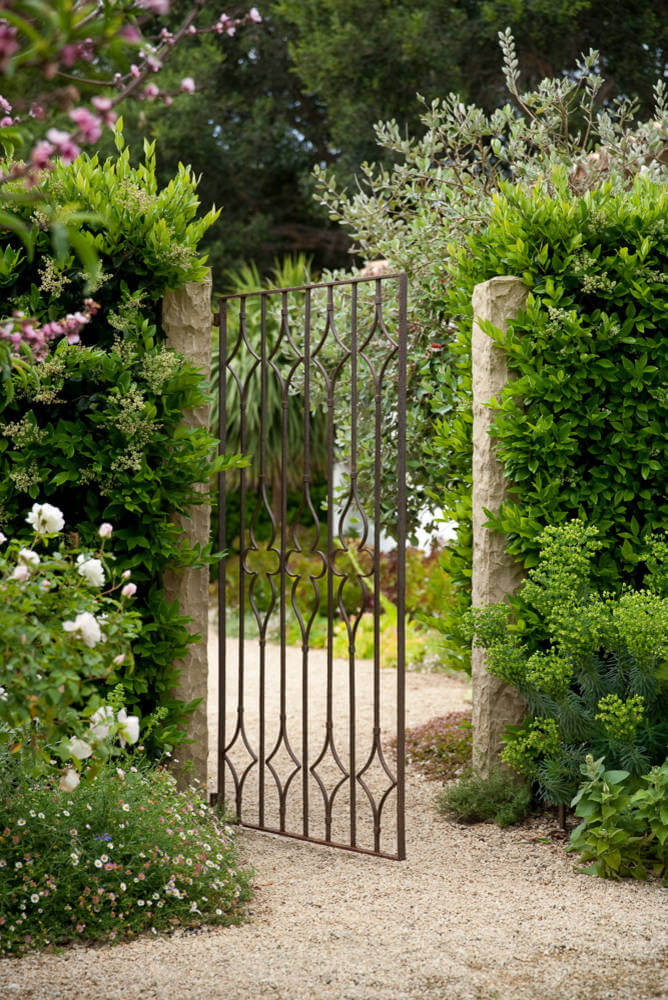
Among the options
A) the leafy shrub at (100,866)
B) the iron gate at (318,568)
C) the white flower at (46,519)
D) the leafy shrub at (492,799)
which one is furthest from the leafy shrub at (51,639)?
the leafy shrub at (492,799)

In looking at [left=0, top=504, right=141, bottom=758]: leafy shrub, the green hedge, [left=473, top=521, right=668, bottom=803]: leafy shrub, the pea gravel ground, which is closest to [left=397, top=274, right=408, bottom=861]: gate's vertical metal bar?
the pea gravel ground

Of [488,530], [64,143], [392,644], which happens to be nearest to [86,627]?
[64,143]

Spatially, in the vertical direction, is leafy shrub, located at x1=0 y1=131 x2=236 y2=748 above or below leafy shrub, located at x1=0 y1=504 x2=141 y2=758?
above

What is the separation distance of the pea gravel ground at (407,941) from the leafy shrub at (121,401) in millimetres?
928

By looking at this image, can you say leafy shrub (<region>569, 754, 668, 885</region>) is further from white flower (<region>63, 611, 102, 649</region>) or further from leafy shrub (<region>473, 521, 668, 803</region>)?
white flower (<region>63, 611, 102, 649</region>)

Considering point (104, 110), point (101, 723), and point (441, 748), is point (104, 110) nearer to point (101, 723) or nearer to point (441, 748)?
point (101, 723)

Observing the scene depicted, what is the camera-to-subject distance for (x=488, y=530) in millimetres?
4289

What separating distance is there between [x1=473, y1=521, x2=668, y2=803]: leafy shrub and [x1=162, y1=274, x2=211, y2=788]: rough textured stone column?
3.78ft

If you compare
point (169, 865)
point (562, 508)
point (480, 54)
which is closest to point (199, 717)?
point (169, 865)

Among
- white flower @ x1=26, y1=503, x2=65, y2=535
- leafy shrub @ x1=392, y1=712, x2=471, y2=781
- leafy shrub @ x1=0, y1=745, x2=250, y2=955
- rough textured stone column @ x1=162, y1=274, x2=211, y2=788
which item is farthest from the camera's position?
leafy shrub @ x1=392, y1=712, x2=471, y2=781

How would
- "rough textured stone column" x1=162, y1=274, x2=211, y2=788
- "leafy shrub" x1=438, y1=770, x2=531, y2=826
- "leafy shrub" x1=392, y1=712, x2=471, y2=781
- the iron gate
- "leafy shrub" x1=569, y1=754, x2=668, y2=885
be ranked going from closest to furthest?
1. "leafy shrub" x1=569, y1=754, x2=668, y2=885
2. the iron gate
3. "rough textured stone column" x1=162, y1=274, x2=211, y2=788
4. "leafy shrub" x1=438, y1=770, x2=531, y2=826
5. "leafy shrub" x1=392, y1=712, x2=471, y2=781

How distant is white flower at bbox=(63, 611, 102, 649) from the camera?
2.34 metres

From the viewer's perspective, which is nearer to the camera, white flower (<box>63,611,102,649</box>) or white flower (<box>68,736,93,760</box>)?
white flower (<box>63,611,102,649</box>)

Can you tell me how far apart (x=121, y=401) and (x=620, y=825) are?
A: 2.36 m
